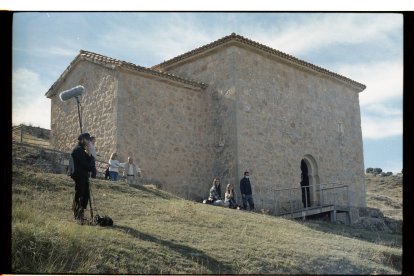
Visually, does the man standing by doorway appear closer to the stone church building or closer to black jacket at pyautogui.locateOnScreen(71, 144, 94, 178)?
the stone church building

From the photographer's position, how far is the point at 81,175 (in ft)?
35.9

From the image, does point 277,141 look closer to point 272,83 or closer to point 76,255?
point 272,83

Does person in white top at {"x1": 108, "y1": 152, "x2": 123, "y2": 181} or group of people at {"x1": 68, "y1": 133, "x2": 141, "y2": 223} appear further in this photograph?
person in white top at {"x1": 108, "y1": 152, "x2": 123, "y2": 181}

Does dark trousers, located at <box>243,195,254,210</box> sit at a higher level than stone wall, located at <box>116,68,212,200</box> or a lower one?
lower

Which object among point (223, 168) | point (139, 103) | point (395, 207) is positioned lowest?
point (395, 207)

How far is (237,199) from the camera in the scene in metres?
19.3

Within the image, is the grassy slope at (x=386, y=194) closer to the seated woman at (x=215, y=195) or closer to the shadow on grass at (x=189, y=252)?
the seated woman at (x=215, y=195)

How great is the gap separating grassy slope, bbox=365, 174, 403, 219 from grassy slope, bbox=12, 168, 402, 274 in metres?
13.5

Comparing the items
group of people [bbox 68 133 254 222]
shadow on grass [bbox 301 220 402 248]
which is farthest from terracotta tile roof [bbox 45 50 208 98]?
shadow on grass [bbox 301 220 402 248]

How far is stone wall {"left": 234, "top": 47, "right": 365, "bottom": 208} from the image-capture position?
20.3 m

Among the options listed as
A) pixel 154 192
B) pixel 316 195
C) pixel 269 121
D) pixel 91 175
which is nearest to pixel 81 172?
pixel 91 175

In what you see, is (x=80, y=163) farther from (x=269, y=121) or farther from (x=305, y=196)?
(x=305, y=196)

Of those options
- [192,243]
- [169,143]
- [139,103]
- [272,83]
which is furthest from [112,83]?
[192,243]

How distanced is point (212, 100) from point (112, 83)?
4173mm
